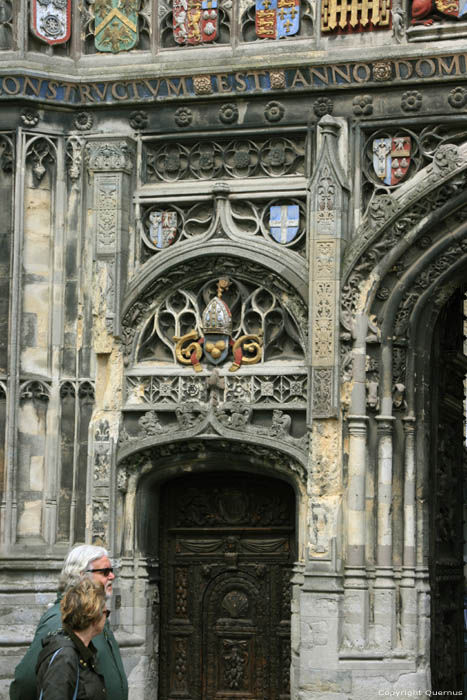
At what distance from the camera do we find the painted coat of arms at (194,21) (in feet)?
53.3

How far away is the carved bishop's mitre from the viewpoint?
52.1 ft

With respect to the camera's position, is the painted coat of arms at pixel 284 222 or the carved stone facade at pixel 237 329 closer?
the carved stone facade at pixel 237 329

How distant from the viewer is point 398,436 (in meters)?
15.7

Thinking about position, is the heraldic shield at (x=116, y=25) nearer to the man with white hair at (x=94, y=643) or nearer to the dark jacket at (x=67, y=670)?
the man with white hair at (x=94, y=643)

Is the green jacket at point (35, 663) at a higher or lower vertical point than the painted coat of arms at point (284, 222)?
lower

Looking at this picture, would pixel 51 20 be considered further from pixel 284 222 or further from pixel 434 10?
pixel 434 10

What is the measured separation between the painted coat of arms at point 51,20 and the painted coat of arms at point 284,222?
3160 mm

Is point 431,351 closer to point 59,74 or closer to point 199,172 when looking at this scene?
point 199,172

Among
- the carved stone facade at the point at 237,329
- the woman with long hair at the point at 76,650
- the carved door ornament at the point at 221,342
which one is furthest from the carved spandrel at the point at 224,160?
the woman with long hair at the point at 76,650

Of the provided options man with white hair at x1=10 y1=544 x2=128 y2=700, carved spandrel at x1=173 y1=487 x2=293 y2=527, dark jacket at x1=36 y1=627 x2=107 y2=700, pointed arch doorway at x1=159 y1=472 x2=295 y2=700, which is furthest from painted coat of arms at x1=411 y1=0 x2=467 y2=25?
dark jacket at x1=36 y1=627 x2=107 y2=700

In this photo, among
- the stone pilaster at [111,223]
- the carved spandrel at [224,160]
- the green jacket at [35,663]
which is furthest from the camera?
the stone pilaster at [111,223]

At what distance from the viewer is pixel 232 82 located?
1602 cm

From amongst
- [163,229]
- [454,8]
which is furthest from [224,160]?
[454,8]

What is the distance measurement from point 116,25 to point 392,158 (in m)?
3.54
